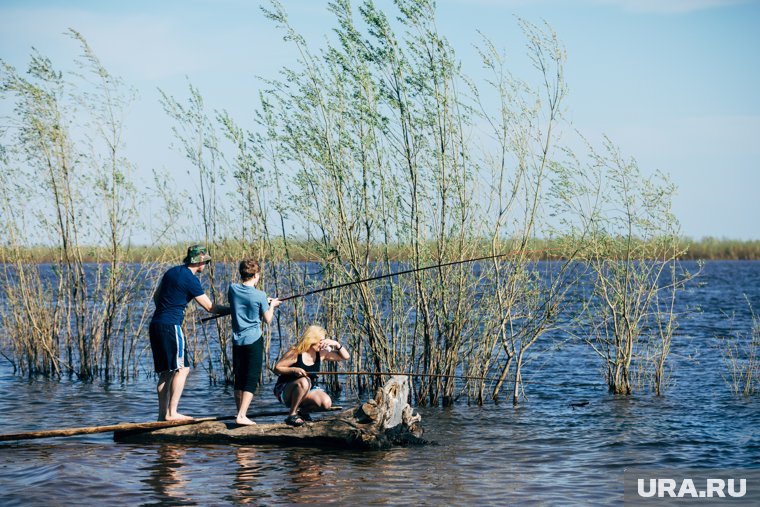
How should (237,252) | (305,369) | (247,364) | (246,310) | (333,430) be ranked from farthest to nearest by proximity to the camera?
(237,252) < (305,369) < (333,430) < (247,364) < (246,310)

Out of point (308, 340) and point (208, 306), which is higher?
point (208, 306)

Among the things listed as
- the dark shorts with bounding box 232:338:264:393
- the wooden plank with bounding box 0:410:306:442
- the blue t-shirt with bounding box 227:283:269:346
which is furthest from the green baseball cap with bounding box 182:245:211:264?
the wooden plank with bounding box 0:410:306:442

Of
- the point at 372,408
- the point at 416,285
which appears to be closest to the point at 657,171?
the point at 416,285

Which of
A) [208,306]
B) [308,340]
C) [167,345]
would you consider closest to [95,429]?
[167,345]

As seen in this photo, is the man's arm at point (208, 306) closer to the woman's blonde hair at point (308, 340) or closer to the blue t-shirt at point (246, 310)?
the blue t-shirt at point (246, 310)

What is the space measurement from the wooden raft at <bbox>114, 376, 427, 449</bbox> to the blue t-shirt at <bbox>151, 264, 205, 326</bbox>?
3.87 feet

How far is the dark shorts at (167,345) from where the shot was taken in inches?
359

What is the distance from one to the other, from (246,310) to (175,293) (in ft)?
2.37

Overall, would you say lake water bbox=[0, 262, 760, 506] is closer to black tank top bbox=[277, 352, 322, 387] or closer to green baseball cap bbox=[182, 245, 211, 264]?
black tank top bbox=[277, 352, 322, 387]

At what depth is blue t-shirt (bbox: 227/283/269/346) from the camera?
897cm

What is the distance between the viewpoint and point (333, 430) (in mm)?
9359

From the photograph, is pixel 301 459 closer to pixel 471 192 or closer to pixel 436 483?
pixel 436 483

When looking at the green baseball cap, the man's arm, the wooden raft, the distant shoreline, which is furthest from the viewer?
the distant shoreline

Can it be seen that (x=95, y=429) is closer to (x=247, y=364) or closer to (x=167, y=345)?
(x=167, y=345)
